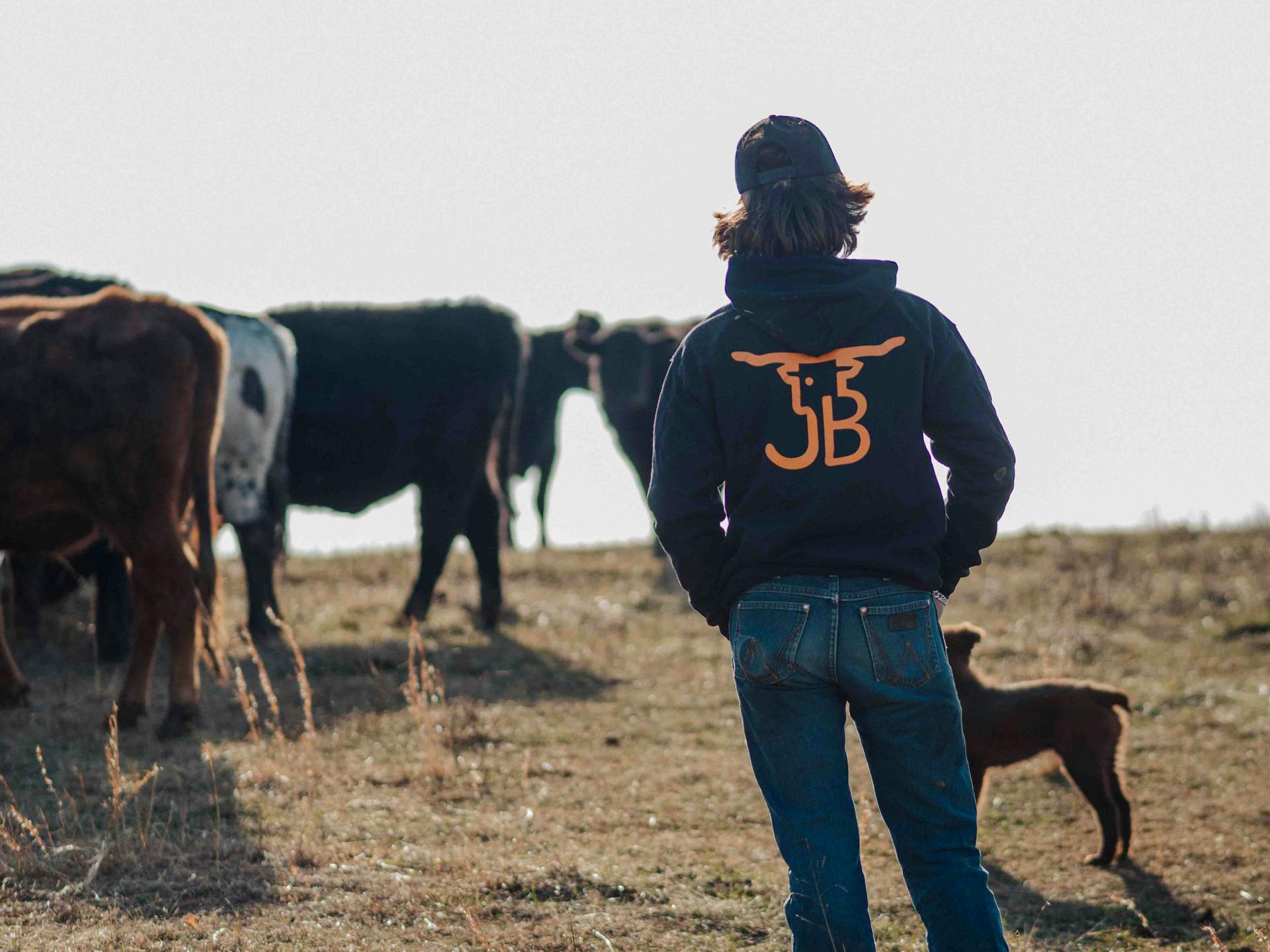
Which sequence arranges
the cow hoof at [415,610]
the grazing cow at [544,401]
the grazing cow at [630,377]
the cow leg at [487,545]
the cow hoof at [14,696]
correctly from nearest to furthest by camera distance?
the cow hoof at [14,696]
the cow hoof at [415,610]
the cow leg at [487,545]
the grazing cow at [630,377]
the grazing cow at [544,401]

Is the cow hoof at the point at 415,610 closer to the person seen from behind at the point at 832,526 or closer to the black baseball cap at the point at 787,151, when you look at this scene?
the person seen from behind at the point at 832,526

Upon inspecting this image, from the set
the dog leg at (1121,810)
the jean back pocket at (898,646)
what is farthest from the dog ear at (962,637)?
the jean back pocket at (898,646)

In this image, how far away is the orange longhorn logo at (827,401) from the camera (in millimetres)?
3289

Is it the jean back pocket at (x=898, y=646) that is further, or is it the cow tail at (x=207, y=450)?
the cow tail at (x=207, y=450)

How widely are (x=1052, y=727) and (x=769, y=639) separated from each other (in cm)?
283

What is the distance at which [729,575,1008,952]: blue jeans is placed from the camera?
3232mm

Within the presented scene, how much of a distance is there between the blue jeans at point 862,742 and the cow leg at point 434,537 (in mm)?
7587

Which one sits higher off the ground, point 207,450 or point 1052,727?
point 207,450

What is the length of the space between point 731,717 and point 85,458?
377cm

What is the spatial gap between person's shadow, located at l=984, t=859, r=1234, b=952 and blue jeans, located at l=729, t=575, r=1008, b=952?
149 cm

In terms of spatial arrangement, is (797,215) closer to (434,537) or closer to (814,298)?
(814,298)

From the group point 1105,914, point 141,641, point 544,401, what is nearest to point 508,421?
point 141,641

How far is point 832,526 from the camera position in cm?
327

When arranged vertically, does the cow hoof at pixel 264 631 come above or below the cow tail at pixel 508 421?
below
